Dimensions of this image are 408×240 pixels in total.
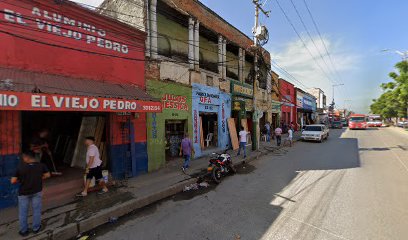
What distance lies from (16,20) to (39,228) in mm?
5198

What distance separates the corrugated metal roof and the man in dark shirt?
5.16ft

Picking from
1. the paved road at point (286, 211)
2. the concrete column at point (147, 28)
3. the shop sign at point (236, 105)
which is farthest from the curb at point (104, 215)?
the shop sign at point (236, 105)

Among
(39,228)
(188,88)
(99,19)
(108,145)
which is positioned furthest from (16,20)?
(188,88)

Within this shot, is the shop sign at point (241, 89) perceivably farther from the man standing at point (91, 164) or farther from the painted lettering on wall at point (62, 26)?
the man standing at point (91, 164)

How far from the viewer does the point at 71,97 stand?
5.23m

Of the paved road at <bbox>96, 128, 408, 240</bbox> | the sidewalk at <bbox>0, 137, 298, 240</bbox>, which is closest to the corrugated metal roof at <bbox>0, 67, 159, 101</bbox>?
the sidewalk at <bbox>0, 137, 298, 240</bbox>

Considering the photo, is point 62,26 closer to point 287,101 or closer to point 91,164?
point 91,164

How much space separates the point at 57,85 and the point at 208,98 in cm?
835

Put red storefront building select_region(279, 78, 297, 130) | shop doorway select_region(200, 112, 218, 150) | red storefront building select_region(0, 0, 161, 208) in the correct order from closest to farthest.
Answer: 1. red storefront building select_region(0, 0, 161, 208)
2. shop doorway select_region(200, 112, 218, 150)
3. red storefront building select_region(279, 78, 297, 130)

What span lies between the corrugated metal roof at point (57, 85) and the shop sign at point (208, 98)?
16.7 feet

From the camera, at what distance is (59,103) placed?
501cm

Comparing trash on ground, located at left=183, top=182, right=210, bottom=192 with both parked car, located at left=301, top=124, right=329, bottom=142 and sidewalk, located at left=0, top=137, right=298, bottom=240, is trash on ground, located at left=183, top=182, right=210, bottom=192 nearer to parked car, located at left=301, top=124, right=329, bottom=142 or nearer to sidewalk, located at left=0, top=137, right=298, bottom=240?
sidewalk, located at left=0, top=137, right=298, bottom=240

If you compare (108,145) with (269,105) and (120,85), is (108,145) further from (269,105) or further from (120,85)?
(269,105)

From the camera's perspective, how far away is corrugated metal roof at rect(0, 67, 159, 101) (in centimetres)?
477
